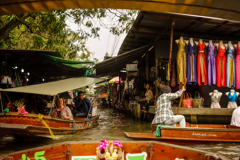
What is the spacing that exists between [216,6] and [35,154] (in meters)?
2.91

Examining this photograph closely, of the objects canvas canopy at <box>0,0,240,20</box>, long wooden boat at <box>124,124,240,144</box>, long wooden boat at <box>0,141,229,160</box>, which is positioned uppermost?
canvas canopy at <box>0,0,240,20</box>

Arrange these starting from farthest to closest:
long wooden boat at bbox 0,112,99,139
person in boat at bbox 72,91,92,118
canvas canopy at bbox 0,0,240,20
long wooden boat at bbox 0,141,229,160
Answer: person in boat at bbox 72,91,92,118 < long wooden boat at bbox 0,112,99,139 < long wooden boat at bbox 0,141,229,160 < canvas canopy at bbox 0,0,240,20

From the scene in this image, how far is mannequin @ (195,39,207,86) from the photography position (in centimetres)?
860

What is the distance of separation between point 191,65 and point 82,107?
530 cm

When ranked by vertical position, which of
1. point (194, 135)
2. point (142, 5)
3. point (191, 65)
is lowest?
point (194, 135)

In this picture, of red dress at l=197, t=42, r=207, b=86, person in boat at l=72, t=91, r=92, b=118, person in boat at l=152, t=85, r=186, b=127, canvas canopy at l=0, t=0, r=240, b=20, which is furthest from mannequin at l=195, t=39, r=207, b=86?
canvas canopy at l=0, t=0, r=240, b=20

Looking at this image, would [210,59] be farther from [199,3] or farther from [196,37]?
[199,3]

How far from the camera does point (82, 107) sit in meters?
9.78

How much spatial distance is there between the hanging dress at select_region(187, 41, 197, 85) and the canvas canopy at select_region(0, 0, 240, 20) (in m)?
6.22

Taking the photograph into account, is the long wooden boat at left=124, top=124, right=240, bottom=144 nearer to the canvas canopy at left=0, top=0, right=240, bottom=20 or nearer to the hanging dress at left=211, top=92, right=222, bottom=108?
the hanging dress at left=211, top=92, right=222, bottom=108

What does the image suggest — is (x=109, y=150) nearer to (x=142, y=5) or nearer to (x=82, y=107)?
(x=142, y=5)

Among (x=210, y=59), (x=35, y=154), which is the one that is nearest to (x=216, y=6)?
(x=35, y=154)

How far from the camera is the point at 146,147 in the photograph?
9.30 ft

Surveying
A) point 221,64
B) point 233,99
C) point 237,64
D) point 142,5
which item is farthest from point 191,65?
point 142,5
